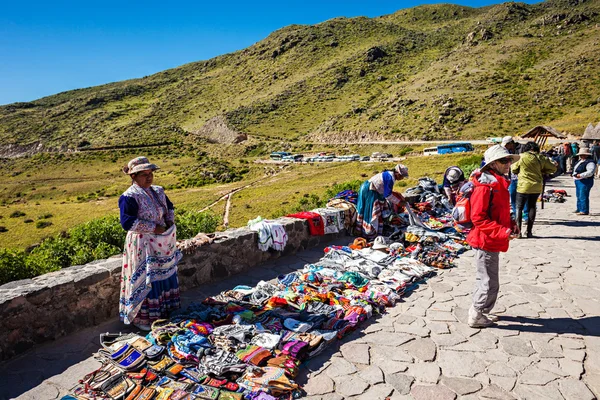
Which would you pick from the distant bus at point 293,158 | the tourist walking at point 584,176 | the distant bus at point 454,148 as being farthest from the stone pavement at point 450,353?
the distant bus at point 293,158

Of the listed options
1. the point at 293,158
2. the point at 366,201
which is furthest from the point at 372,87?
the point at 366,201

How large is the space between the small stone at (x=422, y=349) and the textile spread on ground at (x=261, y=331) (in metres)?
0.62

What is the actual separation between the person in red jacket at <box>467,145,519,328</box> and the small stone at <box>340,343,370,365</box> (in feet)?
4.04

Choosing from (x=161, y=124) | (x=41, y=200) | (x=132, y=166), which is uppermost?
(x=161, y=124)

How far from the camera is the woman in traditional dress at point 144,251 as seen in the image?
391cm

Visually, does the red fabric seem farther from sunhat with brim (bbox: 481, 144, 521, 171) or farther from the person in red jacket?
sunhat with brim (bbox: 481, 144, 521, 171)

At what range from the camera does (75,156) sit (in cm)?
7675

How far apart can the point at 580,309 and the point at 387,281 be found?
2162mm

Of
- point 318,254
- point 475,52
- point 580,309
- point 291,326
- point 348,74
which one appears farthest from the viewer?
point 348,74

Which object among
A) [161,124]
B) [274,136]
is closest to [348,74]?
[274,136]

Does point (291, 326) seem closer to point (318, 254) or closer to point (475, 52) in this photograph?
point (318, 254)

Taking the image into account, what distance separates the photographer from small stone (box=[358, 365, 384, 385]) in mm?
3213

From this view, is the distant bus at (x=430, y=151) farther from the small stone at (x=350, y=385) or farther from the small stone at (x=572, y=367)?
the small stone at (x=350, y=385)

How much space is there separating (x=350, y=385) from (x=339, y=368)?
246 mm
